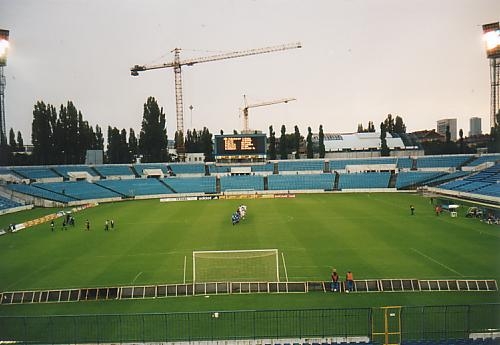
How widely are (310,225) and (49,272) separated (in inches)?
619

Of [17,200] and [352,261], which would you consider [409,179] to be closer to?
[352,261]

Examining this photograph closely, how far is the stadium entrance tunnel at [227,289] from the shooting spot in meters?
13.3

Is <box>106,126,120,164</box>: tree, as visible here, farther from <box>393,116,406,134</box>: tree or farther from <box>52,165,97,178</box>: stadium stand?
<box>393,116,406,134</box>: tree

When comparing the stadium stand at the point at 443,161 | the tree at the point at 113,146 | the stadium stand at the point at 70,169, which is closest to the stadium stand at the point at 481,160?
the stadium stand at the point at 443,161

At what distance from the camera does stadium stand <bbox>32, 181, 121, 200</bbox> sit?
44.2 m

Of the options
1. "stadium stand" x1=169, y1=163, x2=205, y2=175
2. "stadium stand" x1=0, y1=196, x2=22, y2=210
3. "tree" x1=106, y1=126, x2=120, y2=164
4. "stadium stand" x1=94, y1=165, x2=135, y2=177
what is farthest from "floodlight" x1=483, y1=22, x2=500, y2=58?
"tree" x1=106, y1=126, x2=120, y2=164

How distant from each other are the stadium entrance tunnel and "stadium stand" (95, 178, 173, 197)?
35507mm

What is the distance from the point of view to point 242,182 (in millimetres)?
53156

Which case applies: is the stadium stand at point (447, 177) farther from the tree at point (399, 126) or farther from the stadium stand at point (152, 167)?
the stadium stand at point (152, 167)

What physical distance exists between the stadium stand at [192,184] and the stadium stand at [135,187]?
1.16 meters

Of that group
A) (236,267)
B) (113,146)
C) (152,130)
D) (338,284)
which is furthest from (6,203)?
(338,284)

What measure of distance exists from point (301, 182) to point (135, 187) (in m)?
21.3

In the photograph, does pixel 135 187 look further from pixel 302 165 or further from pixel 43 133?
pixel 302 165

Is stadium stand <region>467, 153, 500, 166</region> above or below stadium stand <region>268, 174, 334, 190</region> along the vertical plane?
above
